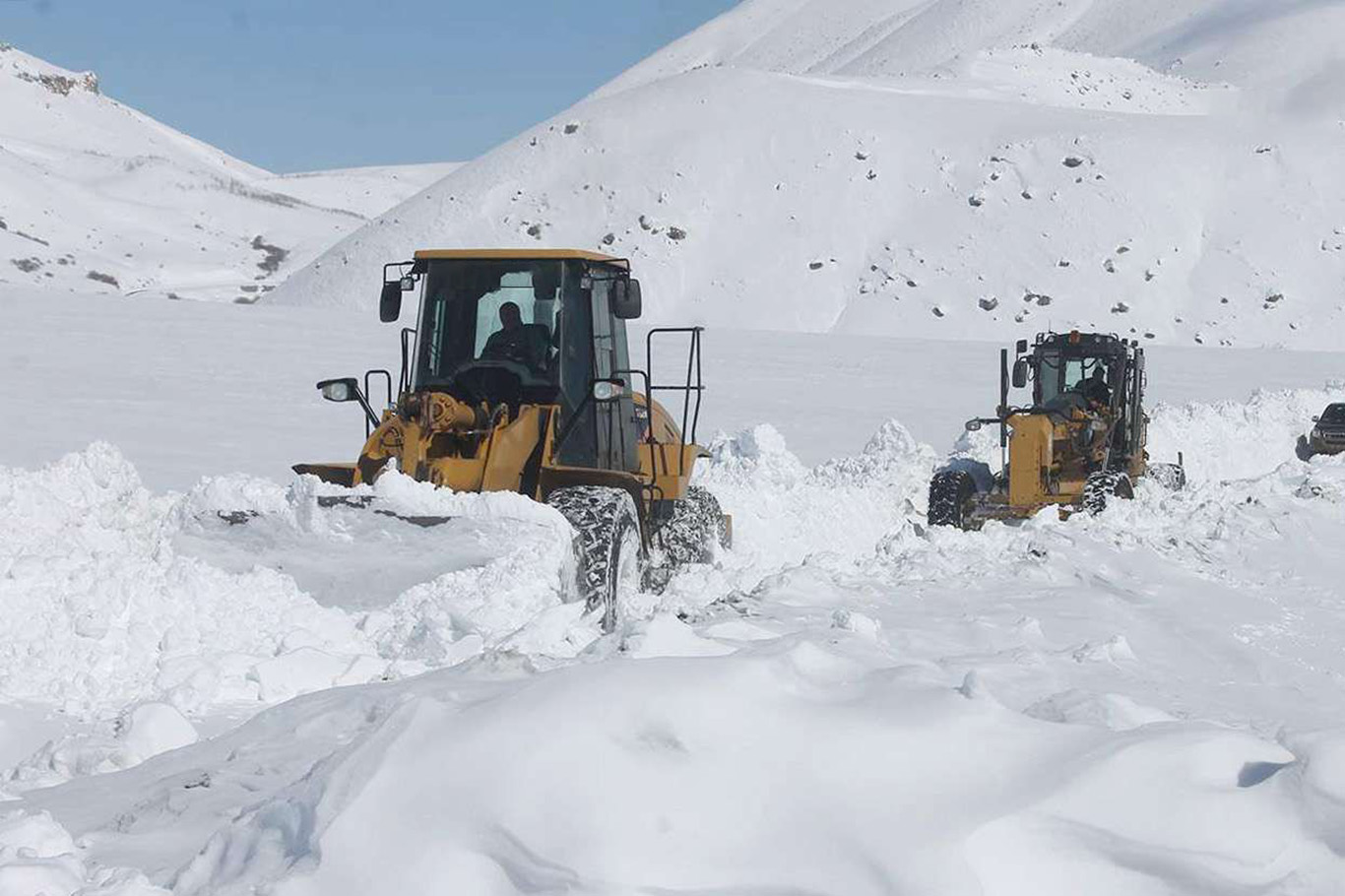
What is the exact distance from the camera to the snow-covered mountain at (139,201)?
259 ft

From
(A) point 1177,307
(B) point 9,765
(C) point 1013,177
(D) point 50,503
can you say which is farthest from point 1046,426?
(C) point 1013,177

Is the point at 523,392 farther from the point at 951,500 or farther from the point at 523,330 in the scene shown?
the point at 951,500

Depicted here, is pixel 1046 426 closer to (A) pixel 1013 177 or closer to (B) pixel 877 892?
(B) pixel 877 892

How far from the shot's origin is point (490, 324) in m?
8.82

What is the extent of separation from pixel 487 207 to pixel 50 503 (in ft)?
139

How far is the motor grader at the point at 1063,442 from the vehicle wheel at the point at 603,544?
5.34m

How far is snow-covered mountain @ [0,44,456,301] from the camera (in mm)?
78938

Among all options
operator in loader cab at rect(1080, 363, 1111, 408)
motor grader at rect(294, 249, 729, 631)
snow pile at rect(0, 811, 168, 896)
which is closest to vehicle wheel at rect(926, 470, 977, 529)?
operator in loader cab at rect(1080, 363, 1111, 408)

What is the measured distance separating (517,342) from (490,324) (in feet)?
0.63

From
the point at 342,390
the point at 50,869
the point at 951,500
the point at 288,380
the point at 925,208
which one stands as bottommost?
the point at 50,869

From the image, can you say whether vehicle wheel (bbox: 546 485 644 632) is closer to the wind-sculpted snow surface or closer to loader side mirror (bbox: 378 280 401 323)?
the wind-sculpted snow surface

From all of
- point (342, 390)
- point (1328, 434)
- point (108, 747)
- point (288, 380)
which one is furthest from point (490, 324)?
point (1328, 434)

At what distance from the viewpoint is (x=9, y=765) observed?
5.65 metres

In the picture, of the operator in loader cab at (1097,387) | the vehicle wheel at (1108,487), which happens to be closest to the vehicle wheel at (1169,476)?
the operator in loader cab at (1097,387)
